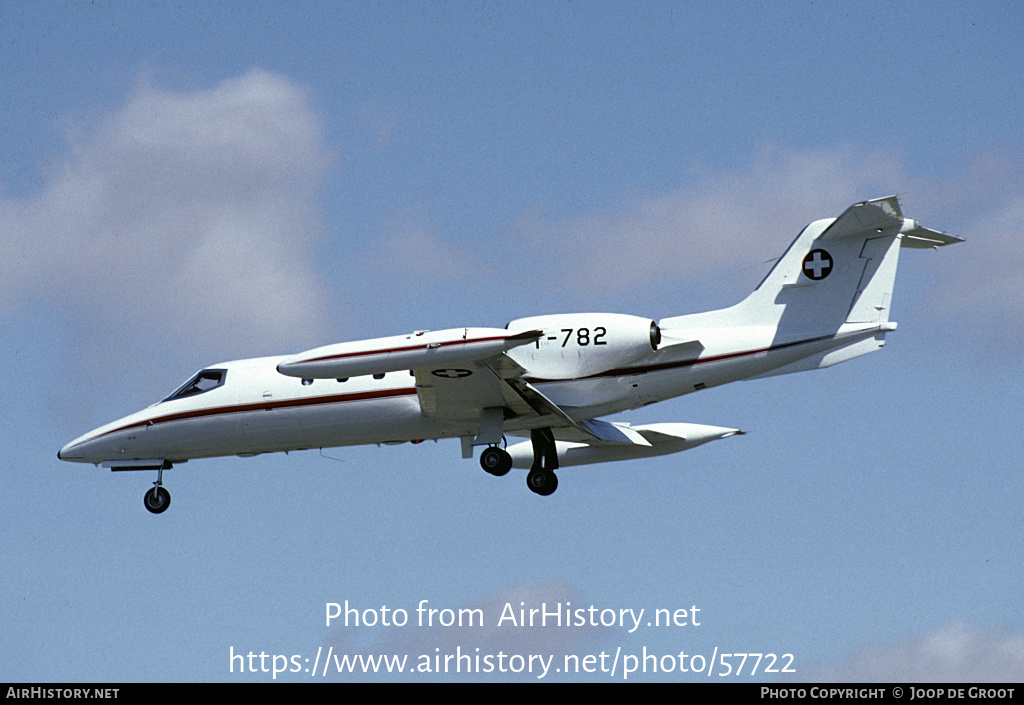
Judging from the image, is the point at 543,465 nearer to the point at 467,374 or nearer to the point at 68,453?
the point at 467,374


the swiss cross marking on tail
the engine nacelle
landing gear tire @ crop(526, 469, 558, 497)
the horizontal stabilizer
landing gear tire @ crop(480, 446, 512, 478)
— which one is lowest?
landing gear tire @ crop(526, 469, 558, 497)

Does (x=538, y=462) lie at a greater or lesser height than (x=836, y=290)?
lesser

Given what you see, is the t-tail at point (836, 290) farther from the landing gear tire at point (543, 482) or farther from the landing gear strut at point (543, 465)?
the landing gear tire at point (543, 482)

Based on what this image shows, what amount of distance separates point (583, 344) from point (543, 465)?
3.15m

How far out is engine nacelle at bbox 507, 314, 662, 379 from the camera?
2497 centimetres

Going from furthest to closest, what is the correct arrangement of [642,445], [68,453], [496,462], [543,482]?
[642,445], [68,453], [543,482], [496,462]

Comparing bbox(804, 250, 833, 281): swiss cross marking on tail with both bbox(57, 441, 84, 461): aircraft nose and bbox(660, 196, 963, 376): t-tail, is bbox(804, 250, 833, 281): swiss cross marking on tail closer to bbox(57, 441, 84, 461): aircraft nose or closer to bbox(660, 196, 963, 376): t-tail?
bbox(660, 196, 963, 376): t-tail

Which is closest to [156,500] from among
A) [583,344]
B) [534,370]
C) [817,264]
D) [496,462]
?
[496,462]

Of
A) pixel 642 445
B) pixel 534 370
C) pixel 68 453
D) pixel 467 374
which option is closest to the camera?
pixel 467 374

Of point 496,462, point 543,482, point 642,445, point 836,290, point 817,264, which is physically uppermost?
point 817,264

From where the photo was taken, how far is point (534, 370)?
2600 cm

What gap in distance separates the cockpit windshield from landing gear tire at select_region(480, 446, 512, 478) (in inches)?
223

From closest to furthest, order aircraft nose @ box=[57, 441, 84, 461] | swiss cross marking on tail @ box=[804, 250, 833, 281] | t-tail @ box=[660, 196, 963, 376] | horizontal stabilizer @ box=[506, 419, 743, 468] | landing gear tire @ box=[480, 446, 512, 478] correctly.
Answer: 1. t-tail @ box=[660, 196, 963, 376]
2. swiss cross marking on tail @ box=[804, 250, 833, 281]
3. landing gear tire @ box=[480, 446, 512, 478]
4. aircraft nose @ box=[57, 441, 84, 461]
5. horizontal stabilizer @ box=[506, 419, 743, 468]

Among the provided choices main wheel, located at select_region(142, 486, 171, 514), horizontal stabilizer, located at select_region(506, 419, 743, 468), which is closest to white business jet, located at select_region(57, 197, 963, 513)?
main wheel, located at select_region(142, 486, 171, 514)
